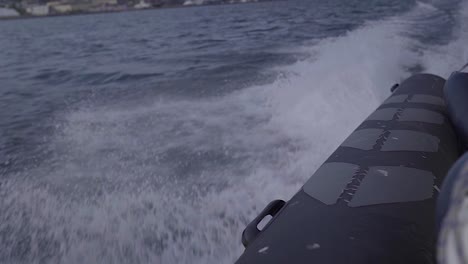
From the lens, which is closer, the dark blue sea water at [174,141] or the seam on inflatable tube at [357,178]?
the seam on inflatable tube at [357,178]

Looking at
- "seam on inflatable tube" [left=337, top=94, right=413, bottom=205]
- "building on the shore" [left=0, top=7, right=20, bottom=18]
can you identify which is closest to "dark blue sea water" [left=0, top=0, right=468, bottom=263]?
"seam on inflatable tube" [left=337, top=94, right=413, bottom=205]

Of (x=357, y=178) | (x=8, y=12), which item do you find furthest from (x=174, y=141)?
(x=8, y=12)

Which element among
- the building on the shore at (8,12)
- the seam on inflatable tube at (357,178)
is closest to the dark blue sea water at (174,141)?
the seam on inflatable tube at (357,178)

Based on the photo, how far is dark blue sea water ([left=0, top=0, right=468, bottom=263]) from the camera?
1834mm

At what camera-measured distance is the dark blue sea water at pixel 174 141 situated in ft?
6.02

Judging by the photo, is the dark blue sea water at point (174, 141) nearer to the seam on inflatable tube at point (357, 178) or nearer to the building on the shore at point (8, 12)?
the seam on inflatable tube at point (357, 178)

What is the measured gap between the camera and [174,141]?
9.62ft

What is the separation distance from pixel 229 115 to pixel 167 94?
1255mm

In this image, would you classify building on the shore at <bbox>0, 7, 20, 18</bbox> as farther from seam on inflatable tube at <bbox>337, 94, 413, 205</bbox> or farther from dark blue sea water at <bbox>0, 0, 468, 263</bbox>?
seam on inflatable tube at <bbox>337, 94, 413, 205</bbox>

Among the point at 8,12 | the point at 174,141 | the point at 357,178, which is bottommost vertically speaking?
the point at 8,12

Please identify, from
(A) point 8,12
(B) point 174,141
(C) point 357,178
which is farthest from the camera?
(A) point 8,12

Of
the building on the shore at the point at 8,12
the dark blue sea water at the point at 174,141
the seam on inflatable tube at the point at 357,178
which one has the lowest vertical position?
the building on the shore at the point at 8,12

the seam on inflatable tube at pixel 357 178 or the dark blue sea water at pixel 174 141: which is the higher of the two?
the seam on inflatable tube at pixel 357 178

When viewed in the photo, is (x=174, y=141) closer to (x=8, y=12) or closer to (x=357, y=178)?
(x=357, y=178)
